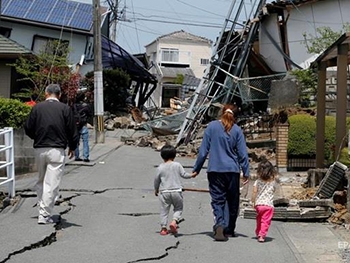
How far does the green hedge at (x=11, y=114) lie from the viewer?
14.6m

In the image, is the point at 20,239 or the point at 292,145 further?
the point at 292,145

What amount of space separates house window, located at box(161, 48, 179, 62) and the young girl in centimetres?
5971

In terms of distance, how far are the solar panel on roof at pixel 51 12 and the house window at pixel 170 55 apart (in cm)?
3461

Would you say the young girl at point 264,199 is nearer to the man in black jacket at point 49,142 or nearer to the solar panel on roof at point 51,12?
the man in black jacket at point 49,142

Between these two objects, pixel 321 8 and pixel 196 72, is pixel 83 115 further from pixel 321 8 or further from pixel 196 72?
pixel 196 72

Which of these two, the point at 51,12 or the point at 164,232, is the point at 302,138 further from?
the point at 51,12

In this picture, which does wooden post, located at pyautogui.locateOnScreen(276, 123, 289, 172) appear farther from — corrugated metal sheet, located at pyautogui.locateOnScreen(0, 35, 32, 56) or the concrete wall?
corrugated metal sheet, located at pyautogui.locateOnScreen(0, 35, 32, 56)

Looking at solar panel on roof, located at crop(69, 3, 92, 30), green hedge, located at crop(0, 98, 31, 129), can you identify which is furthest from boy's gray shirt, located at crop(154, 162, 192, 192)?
solar panel on roof, located at crop(69, 3, 92, 30)

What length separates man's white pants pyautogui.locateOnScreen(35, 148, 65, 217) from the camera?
9102 mm

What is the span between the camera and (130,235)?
Result: 348 inches

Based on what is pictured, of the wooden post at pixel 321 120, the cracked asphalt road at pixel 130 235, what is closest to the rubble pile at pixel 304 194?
the cracked asphalt road at pixel 130 235

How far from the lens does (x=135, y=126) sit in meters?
31.2

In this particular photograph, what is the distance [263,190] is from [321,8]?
18673mm

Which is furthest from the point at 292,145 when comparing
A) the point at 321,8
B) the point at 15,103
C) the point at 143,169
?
the point at 321,8
